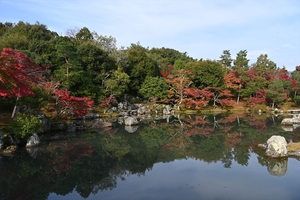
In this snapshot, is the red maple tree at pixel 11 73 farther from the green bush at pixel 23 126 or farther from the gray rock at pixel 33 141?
the gray rock at pixel 33 141

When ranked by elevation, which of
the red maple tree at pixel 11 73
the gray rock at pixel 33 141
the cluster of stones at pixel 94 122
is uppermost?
the red maple tree at pixel 11 73

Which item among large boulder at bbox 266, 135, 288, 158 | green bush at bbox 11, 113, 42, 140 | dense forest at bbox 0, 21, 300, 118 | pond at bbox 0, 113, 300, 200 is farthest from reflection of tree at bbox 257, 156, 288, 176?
dense forest at bbox 0, 21, 300, 118

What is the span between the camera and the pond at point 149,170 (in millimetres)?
7734

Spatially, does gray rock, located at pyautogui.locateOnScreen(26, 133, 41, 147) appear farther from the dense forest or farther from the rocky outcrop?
the rocky outcrop

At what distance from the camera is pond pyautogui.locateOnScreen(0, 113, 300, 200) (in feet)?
25.4

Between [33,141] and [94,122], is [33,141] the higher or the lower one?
the lower one

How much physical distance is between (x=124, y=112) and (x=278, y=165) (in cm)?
1984

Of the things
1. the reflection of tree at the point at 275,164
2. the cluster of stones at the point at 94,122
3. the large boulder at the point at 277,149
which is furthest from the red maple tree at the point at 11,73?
the large boulder at the point at 277,149

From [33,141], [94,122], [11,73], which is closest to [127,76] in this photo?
[94,122]

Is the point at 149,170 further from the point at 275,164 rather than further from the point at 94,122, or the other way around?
the point at 94,122

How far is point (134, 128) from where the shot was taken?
66.0 ft

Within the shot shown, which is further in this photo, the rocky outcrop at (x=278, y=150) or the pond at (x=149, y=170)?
the rocky outcrop at (x=278, y=150)

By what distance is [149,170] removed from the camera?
10.0m

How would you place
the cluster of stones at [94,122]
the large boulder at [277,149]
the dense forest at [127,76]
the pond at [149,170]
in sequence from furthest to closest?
the dense forest at [127,76]
the cluster of stones at [94,122]
the large boulder at [277,149]
the pond at [149,170]
